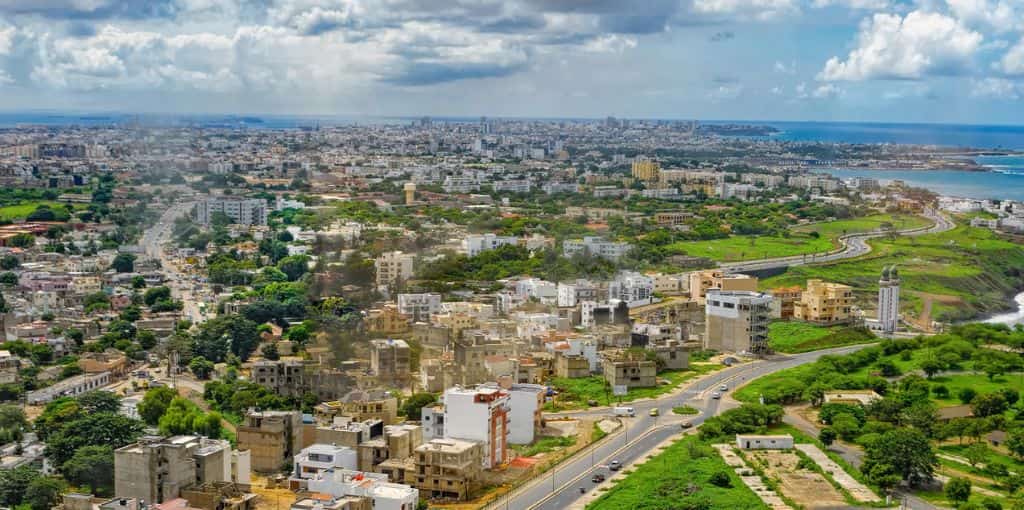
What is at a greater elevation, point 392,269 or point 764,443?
point 392,269

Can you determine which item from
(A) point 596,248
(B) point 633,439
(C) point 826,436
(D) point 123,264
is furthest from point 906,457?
(D) point 123,264

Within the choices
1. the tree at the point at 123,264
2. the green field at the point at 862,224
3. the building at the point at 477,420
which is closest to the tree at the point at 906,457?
the building at the point at 477,420

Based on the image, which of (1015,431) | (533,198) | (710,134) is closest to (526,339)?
(1015,431)

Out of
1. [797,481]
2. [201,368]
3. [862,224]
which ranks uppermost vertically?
[862,224]

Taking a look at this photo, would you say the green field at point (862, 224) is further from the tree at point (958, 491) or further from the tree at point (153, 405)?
the tree at point (153, 405)

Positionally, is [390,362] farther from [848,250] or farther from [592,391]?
[848,250]

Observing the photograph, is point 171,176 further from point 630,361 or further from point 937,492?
point 937,492
